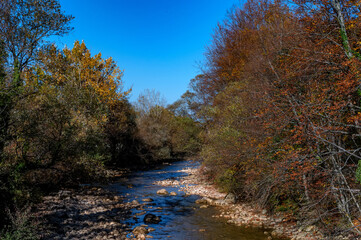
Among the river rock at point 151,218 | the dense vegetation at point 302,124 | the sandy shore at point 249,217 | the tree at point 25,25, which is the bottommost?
the sandy shore at point 249,217

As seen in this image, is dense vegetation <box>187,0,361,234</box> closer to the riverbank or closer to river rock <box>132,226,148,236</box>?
the riverbank

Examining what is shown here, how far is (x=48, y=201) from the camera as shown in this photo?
13.1m

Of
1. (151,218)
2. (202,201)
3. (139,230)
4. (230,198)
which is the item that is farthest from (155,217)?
(230,198)

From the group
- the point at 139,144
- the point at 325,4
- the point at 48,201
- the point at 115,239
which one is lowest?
the point at 115,239

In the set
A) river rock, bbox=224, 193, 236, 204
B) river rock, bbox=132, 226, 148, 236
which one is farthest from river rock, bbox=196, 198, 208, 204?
river rock, bbox=132, 226, 148, 236

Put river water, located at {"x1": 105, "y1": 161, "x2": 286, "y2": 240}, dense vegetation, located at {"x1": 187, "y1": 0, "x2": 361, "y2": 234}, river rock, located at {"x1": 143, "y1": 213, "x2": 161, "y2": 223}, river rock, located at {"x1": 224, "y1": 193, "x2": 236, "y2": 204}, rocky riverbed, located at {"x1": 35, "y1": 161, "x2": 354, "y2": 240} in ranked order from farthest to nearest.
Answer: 1. river rock, located at {"x1": 224, "y1": 193, "x2": 236, "y2": 204}
2. river rock, located at {"x1": 143, "y1": 213, "x2": 161, "y2": 223}
3. river water, located at {"x1": 105, "y1": 161, "x2": 286, "y2": 240}
4. rocky riverbed, located at {"x1": 35, "y1": 161, "x2": 354, "y2": 240}
5. dense vegetation, located at {"x1": 187, "y1": 0, "x2": 361, "y2": 234}

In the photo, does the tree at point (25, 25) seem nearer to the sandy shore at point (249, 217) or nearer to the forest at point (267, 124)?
the forest at point (267, 124)

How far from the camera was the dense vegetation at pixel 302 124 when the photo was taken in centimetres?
796

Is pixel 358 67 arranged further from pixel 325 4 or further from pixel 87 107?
pixel 87 107

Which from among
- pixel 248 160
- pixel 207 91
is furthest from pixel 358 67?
pixel 207 91

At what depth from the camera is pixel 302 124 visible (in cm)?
829

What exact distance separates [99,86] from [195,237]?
19.0 metres

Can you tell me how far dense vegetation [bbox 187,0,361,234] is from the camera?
796 cm

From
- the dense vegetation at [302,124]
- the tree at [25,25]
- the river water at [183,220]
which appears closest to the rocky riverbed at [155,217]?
the river water at [183,220]
